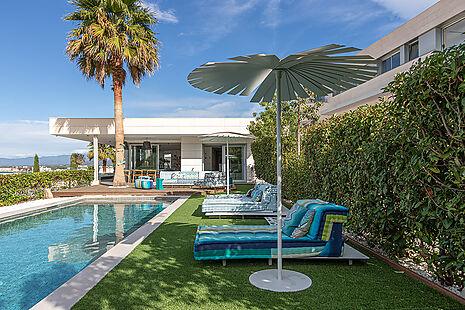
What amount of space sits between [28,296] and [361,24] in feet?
67.8

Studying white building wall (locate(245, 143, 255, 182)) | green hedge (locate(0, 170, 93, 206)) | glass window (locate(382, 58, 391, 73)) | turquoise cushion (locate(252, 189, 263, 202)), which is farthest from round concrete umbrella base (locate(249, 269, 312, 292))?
glass window (locate(382, 58, 391, 73))

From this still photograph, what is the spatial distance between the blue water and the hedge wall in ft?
15.3

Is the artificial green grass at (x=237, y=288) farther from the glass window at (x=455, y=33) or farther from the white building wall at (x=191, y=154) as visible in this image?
the white building wall at (x=191, y=154)

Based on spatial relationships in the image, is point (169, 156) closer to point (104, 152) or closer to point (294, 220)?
point (104, 152)

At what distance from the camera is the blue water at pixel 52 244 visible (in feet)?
13.0

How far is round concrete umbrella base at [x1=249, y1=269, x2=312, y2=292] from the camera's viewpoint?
3406mm

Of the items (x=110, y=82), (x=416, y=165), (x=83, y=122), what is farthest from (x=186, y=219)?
(x=83, y=122)

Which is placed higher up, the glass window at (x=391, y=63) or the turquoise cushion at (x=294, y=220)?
the glass window at (x=391, y=63)

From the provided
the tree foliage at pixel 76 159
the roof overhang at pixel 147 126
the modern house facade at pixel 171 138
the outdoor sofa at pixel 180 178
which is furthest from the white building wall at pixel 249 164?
the tree foliage at pixel 76 159

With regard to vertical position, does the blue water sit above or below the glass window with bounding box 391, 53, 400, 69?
below

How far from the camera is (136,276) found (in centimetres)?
380

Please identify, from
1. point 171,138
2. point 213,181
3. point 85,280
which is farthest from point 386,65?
point 85,280

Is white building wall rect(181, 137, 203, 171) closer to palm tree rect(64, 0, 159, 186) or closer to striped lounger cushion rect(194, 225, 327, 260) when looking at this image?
palm tree rect(64, 0, 159, 186)

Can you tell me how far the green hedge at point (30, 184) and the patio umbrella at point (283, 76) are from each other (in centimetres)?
1038
